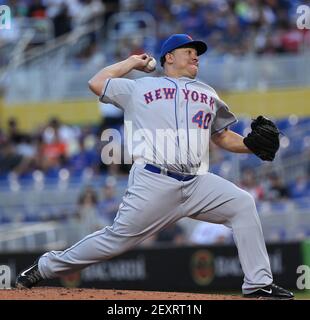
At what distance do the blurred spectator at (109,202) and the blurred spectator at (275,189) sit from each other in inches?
87.8

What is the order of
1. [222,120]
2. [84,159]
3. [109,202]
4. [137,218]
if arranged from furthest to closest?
[84,159] < [109,202] < [222,120] < [137,218]

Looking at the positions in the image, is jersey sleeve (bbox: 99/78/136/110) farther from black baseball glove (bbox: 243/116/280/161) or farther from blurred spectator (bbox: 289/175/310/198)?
blurred spectator (bbox: 289/175/310/198)

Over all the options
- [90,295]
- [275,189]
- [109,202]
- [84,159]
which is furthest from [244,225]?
[84,159]

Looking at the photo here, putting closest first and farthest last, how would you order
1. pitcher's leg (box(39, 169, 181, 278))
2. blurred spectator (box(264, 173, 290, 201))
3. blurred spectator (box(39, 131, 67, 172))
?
pitcher's leg (box(39, 169, 181, 278)) → blurred spectator (box(264, 173, 290, 201)) → blurred spectator (box(39, 131, 67, 172))

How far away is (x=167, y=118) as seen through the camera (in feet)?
23.5

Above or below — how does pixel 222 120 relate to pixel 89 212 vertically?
above

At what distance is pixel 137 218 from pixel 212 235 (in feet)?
22.6

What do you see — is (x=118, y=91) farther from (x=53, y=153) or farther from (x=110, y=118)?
(x=110, y=118)

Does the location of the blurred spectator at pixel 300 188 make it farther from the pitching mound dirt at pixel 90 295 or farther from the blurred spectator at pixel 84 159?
the pitching mound dirt at pixel 90 295

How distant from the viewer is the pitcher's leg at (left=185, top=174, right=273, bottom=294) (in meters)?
7.17

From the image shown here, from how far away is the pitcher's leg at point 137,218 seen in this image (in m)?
7.12

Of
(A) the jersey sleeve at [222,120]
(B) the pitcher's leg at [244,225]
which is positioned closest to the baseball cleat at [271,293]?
(B) the pitcher's leg at [244,225]

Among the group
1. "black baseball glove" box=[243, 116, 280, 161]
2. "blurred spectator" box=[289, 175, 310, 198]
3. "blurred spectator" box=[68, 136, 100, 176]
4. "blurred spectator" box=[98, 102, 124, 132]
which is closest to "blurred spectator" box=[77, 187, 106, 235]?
"blurred spectator" box=[68, 136, 100, 176]
